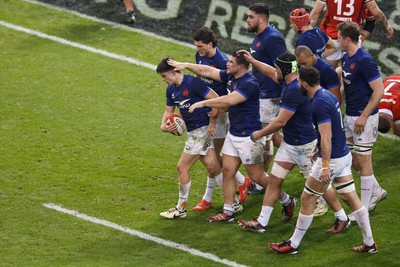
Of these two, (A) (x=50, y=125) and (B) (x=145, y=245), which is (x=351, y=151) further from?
(A) (x=50, y=125)

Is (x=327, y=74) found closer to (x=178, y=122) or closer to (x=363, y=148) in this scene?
(x=363, y=148)

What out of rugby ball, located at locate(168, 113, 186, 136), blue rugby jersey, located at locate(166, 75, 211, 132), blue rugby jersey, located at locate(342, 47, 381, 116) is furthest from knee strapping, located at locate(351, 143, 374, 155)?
rugby ball, located at locate(168, 113, 186, 136)

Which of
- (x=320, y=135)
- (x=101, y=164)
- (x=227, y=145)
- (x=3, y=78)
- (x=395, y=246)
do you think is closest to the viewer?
(x=320, y=135)

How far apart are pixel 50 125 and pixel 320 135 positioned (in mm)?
6139

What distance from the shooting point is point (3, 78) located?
60.0 feet

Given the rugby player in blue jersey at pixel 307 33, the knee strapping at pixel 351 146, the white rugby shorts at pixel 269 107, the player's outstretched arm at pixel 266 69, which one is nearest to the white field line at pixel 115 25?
the rugby player in blue jersey at pixel 307 33

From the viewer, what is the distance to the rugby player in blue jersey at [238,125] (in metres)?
12.9

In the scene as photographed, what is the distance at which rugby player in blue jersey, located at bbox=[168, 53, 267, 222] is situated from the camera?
12891mm

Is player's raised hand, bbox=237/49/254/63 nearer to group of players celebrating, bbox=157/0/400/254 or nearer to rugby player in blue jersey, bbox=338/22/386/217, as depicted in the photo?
group of players celebrating, bbox=157/0/400/254

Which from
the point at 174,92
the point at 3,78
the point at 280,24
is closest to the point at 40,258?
the point at 174,92

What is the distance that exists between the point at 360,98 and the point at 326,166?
1.62m

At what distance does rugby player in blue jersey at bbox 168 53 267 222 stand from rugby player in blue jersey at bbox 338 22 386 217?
115 cm

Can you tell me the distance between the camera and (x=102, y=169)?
49.5 ft

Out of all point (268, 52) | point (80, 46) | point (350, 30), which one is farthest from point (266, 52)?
point (80, 46)
